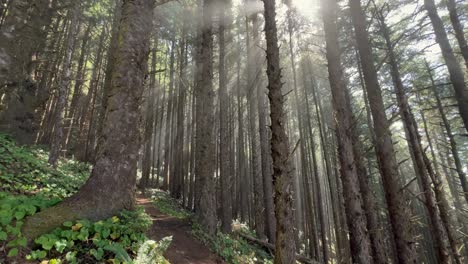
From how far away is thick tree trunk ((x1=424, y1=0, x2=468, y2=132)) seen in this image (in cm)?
877

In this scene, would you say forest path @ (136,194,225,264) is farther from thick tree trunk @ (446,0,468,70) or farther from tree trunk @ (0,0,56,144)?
thick tree trunk @ (446,0,468,70)

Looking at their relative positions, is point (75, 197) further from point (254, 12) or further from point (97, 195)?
point (254, 12)

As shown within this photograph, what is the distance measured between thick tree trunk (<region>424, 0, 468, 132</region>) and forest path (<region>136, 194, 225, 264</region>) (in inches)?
367

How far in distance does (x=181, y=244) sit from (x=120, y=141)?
13.0ft

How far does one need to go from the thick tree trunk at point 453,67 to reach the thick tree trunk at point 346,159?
468 cm

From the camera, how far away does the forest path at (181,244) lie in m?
6.47

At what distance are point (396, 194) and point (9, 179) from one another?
9.08 meters

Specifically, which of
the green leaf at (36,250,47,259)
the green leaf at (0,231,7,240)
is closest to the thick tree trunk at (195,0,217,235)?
the green leaf at (36,250,47,259)

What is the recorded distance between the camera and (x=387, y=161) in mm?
6809

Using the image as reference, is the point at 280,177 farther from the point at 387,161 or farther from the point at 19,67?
the point at 19,67

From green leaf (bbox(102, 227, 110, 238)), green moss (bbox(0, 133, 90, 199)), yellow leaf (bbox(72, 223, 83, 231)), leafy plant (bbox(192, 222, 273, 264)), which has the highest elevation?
green moss (bbox(0, 133, 90, 199))

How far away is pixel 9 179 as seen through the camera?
19.3 ft

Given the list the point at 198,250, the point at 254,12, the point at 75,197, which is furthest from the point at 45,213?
the point at 254,12

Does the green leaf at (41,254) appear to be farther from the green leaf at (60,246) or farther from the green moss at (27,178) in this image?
the green moss at (27,178)
